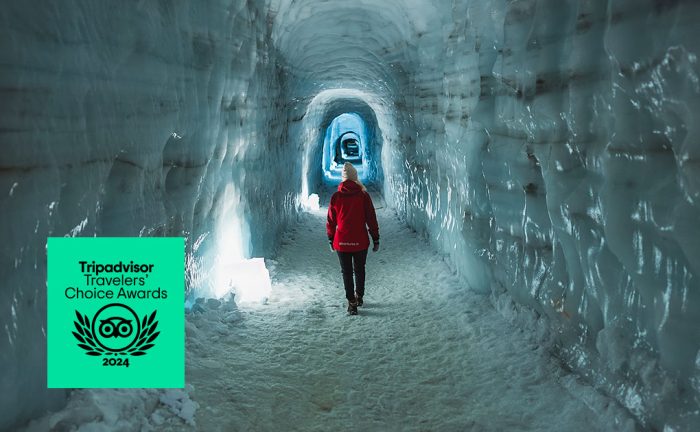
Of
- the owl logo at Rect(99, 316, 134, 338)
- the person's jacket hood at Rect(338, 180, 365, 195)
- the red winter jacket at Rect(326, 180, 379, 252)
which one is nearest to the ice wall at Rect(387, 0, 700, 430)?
the red winter jacket at Rect(326, 180, 379, 252)

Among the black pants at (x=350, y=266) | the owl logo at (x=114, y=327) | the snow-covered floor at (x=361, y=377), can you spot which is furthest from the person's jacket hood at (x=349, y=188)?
the owl logo at (x=114, y=327)

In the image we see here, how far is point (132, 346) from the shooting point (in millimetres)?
3332

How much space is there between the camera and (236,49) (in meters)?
6.54

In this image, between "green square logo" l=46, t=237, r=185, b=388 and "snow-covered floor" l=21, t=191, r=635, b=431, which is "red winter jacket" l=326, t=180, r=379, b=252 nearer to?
"snow-covered floor" l=21, t=191, r=635, b=431

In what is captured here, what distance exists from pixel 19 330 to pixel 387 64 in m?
9.71

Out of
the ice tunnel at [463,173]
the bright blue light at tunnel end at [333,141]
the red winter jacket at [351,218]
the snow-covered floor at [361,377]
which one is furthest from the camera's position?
the bright blue light at tunnel end at [333,141]

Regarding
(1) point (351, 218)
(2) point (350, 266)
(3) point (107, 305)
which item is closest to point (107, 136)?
(3) point (107, 305)

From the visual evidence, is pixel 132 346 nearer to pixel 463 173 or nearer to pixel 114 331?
pixel 114 331

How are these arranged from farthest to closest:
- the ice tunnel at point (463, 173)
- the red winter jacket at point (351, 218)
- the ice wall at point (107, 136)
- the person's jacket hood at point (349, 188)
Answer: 1. the person's jacket hood at point (349, 188)
2. the red winter jacket at point (351, 218)
3. the ice tunnel at point (463, 173)
4. the ice wall at point (107, 136)

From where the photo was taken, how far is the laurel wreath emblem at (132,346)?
3.20 m

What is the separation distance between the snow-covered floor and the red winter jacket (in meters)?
0.86

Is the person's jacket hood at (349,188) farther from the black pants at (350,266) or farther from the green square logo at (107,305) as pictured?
the green square logo at (107,305)

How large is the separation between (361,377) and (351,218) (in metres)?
2.07

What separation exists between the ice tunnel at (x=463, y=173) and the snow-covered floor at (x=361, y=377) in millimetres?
41
